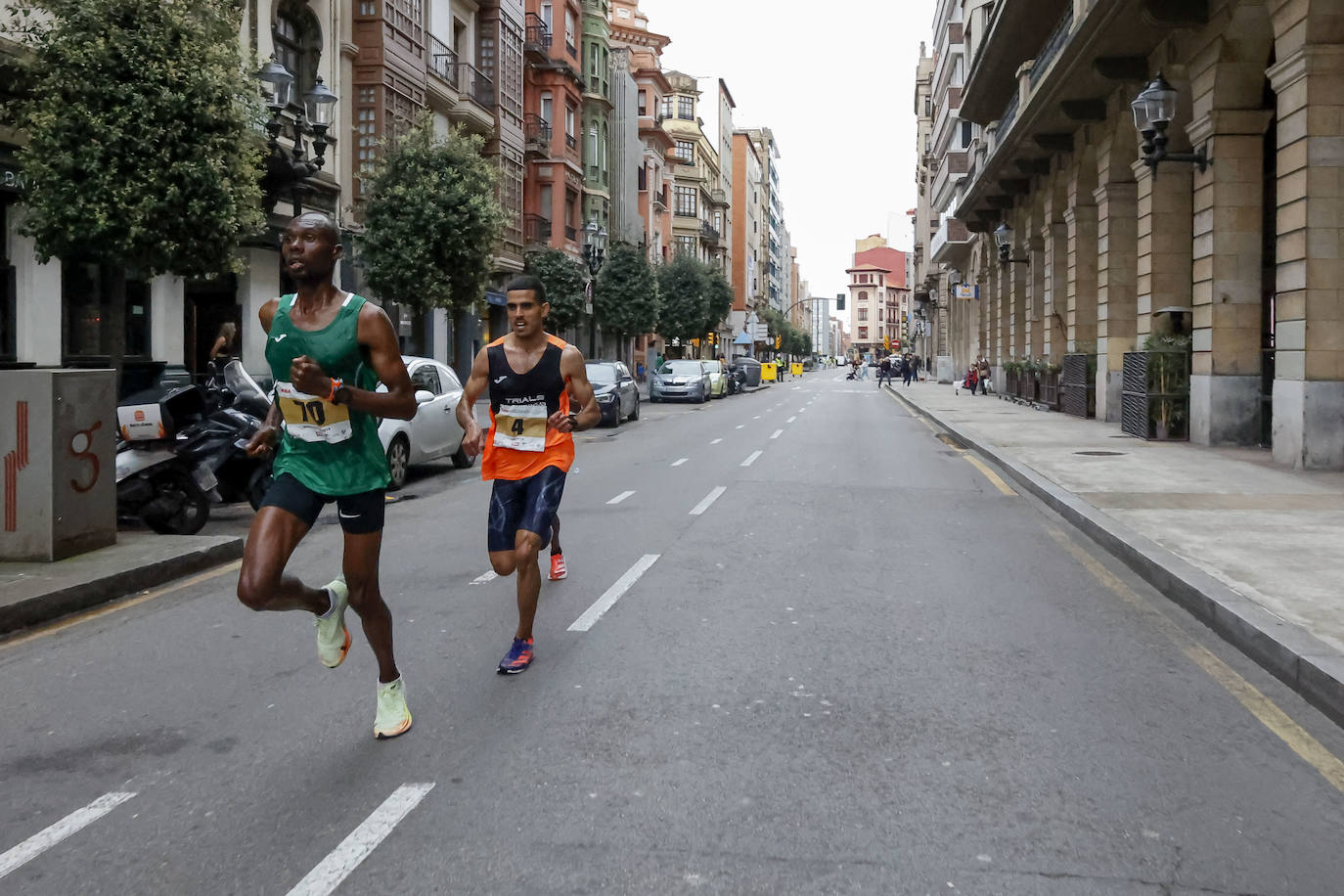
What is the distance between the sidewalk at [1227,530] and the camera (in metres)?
5.61

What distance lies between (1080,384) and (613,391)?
10360 mm

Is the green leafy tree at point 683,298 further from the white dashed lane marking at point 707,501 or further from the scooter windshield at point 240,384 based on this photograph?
the scooter windshield at point 240,384

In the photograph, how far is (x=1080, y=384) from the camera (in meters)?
26.3

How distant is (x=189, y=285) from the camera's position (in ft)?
74.0

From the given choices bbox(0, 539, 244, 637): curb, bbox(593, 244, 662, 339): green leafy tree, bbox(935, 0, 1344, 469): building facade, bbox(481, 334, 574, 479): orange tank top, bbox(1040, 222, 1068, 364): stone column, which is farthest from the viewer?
bbox(593, 244, 662, 339): green leafy tree

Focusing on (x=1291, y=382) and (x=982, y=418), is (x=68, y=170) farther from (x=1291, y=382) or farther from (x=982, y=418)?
(x=982, y=418)

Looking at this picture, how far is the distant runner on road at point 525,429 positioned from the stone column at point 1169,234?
17.1 metres

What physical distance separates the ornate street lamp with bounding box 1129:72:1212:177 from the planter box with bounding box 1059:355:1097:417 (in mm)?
8626

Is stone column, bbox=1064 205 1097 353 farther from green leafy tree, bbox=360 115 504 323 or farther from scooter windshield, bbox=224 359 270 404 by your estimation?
scooter windshield, bbox=224 359 270 404

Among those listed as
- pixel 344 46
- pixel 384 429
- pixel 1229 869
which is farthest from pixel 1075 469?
pixel 344 46

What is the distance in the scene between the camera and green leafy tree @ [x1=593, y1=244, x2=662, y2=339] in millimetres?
45594

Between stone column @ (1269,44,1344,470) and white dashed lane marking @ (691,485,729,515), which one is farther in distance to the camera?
stone column @ (1269,44,1344,470)

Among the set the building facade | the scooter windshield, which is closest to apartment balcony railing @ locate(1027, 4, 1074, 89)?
the building facade

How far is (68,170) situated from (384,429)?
16.1 ft
